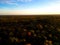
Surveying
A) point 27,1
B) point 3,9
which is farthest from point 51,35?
point 3,9

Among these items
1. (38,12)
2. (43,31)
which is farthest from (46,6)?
(43,31)

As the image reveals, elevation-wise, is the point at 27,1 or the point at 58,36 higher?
the point at 27,1

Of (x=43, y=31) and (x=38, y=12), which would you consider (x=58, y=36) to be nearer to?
(x=43, y=31)

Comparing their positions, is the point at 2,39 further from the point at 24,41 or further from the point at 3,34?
the point at 24,41

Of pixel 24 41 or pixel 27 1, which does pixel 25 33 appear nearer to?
pixel 24 41

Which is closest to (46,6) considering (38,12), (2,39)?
(38,12)

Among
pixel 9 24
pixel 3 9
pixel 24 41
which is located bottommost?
pixel 24 41

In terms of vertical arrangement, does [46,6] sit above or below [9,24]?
above
